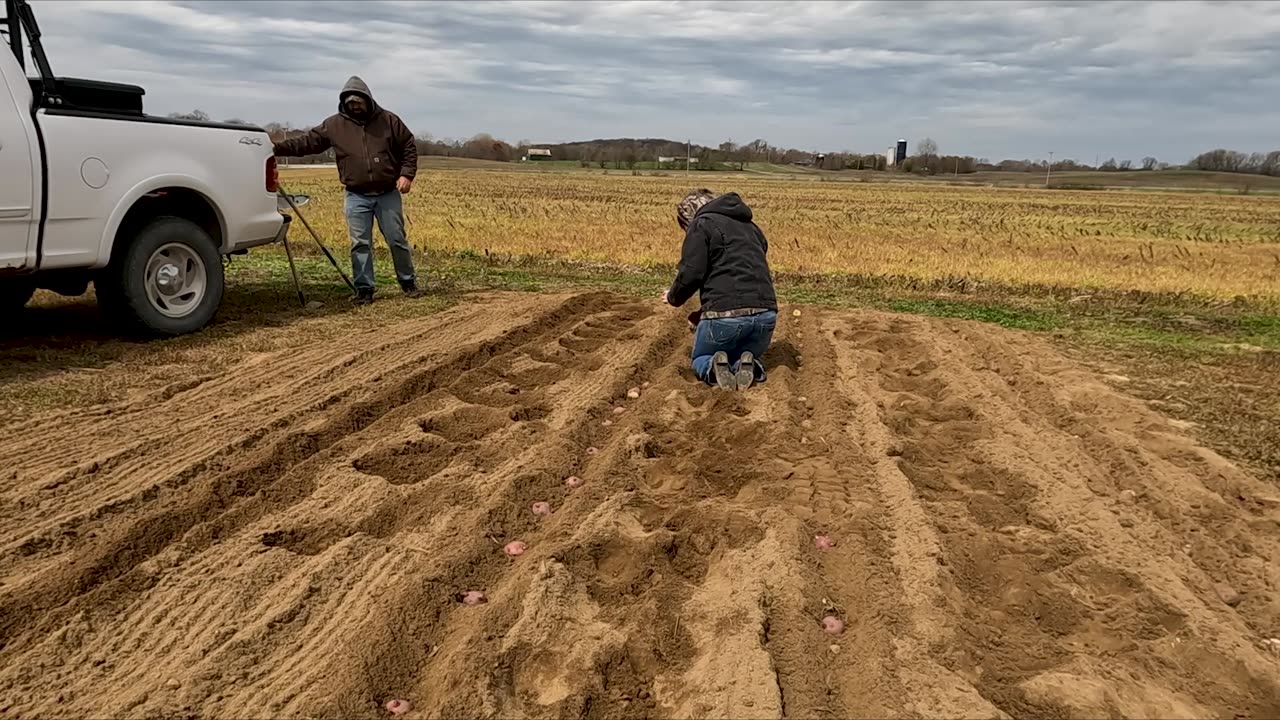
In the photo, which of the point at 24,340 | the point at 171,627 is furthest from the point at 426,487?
the point at 24,340

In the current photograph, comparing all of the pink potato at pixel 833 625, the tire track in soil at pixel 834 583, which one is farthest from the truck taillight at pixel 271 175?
the pink potato at pixel 833 625

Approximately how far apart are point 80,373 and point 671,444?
3889mm

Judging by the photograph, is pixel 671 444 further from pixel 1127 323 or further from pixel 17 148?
pixel 1127 323

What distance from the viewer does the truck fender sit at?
6086 millimetres

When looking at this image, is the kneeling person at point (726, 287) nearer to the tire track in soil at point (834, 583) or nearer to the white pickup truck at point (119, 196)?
the tire track in soil at point (834, 583)

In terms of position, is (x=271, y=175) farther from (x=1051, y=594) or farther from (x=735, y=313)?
(x=1051, y=594)

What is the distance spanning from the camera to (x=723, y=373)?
19.5 ft

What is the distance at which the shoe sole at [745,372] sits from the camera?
5.96 metres

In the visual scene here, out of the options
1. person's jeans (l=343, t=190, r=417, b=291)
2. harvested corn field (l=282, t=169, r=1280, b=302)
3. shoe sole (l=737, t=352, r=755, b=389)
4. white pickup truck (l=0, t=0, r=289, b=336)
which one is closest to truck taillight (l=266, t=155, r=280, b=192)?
white pickup truck (l=0, t=0, r=289, b=336)

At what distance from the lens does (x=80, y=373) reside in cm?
561

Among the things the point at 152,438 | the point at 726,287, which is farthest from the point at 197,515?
the point at 726,287

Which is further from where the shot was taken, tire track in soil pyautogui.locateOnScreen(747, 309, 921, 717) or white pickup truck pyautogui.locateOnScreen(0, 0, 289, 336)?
white pickup truck pyautogui.locateOnScreen(0, 0, 289, 336)

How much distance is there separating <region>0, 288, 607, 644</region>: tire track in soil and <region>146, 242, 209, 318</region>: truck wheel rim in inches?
97.3

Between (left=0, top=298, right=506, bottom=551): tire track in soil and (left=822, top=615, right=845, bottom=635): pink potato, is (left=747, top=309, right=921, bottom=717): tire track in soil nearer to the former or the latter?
(left=822, top=615, right=845, bottom=635): pink potato
